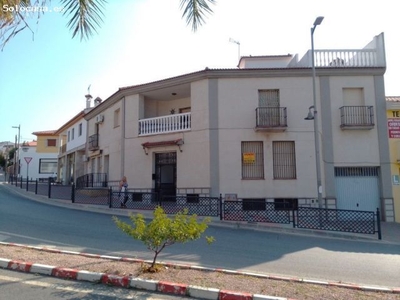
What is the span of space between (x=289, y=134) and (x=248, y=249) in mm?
8438

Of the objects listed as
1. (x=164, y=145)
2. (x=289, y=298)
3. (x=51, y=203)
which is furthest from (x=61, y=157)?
(x=289, y=298)

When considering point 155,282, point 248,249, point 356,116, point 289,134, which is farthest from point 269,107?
point 155,282

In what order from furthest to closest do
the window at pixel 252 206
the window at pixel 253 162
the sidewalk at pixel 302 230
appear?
1. the window at pixel 253 162
2. the window at pixel 252 206
3. the sidewalk at pixel 302 230

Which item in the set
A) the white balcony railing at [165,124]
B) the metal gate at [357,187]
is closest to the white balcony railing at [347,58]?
the metal gate at [357,187]

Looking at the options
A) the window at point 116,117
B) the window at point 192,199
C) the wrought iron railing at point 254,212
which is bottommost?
the wrought iron railing at point 254,212

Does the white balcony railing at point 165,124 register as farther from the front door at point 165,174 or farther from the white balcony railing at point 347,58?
the white balcony railing at point 347,58

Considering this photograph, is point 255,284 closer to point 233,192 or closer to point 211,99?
point 233,192

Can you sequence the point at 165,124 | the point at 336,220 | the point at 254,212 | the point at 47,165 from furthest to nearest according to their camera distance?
the point at 47,165
the point at 165,124
the point at 254,212
the point at 336,220

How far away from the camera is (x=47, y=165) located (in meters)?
44.5

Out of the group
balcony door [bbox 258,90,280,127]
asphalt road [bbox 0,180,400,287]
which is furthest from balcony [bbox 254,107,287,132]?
asphalt road [bbox 0,180,400,287]

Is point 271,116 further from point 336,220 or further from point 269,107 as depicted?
point 336,220

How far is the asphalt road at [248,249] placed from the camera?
6.60 metres

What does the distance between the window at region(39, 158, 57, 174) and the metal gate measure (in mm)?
39894

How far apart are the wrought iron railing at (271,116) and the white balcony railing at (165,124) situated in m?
3.57
